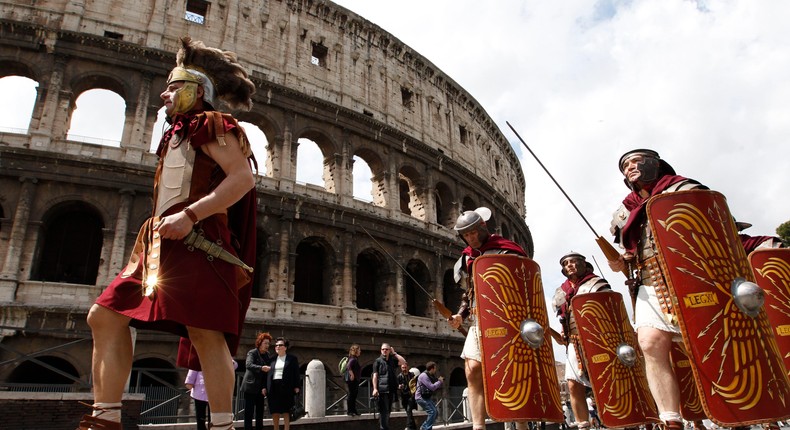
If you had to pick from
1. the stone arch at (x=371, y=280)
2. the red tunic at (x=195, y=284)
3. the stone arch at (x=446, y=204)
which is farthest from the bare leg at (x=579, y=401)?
the stone arch at (x=446, y=204)

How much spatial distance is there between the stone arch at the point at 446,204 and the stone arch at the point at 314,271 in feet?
20.5

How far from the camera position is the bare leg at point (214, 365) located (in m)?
2.04

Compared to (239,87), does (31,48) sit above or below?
above

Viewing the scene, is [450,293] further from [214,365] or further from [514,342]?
[214,365]

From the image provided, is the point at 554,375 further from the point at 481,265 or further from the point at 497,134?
the point at 497,134

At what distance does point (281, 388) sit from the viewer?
23.2ft

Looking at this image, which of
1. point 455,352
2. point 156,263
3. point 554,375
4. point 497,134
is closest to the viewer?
point 156,263

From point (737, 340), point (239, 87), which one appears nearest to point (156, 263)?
point (239, 87)

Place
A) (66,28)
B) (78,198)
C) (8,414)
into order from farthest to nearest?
1. (66,28)
2. (78,198)
3. (8,414)

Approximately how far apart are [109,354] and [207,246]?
60 cm

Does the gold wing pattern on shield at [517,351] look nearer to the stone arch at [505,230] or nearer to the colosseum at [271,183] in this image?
the colosseum at [271,183]

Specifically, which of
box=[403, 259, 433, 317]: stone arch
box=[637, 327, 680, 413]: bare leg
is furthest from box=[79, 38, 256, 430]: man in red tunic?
box=[403, 259, 433, 317]: stone arch

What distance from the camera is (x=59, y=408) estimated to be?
6.29 metres

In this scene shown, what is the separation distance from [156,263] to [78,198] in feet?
43.4
